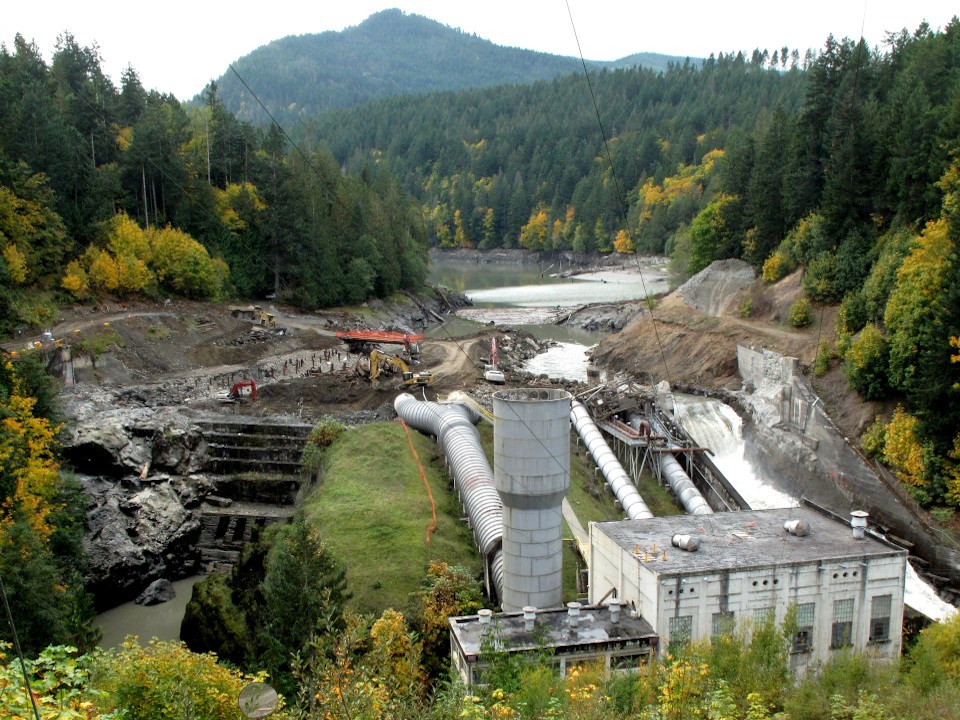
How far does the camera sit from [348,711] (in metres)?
9.54

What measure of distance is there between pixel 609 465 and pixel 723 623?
18392mm

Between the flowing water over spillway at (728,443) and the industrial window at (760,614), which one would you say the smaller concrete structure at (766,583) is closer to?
the industrial window at (760,614)

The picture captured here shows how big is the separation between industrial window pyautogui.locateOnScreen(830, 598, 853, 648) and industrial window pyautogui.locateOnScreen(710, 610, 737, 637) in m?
2.80

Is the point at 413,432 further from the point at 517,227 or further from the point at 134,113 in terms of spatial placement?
the point at 517,227

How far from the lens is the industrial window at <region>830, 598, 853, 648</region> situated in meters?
19.9

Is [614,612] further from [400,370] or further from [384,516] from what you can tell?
[400,370]

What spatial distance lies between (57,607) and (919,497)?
31.5 meters

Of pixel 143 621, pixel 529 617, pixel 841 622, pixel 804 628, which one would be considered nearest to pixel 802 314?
pixel 841 622

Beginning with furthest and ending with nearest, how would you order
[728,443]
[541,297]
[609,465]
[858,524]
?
[541,297] → [728,443] → [609,465] → [858,524]

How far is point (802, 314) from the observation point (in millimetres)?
49312

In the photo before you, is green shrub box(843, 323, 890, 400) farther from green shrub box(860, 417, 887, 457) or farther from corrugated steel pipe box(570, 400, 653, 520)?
corrugated steel pipe box(570, 400, 653, 520)

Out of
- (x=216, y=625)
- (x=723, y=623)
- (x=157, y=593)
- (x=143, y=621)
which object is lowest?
(x=143, y=621)

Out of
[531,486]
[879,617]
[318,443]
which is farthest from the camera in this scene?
[318,443]

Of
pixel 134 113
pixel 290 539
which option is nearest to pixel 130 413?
pixel 290 539
